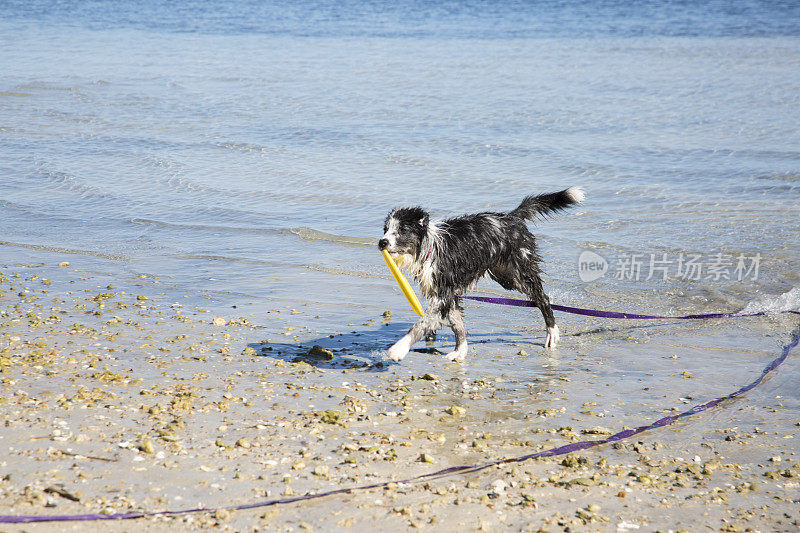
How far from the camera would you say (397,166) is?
1477 cm

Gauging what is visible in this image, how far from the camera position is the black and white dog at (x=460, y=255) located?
6.21 metres

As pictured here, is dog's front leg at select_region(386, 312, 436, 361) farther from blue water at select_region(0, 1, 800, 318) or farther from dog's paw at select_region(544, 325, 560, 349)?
blue water at select_region(0, 1, 800, 318)

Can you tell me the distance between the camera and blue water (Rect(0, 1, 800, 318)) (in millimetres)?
9617

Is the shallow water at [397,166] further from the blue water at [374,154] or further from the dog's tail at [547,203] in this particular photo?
the dog's tail at [547,203]

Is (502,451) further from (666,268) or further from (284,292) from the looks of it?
(666,268)

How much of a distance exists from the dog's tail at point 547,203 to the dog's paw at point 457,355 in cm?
135

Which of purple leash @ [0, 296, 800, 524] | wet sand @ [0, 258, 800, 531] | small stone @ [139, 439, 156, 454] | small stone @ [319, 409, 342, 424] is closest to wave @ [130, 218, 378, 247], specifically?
wet sand @ [0, 258, 800, 531]

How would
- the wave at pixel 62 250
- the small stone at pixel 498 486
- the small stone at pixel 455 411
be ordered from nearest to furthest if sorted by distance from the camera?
the small stone at pixel 498 486
the small stone at pixel 455 411
the wave at pixel 62 250

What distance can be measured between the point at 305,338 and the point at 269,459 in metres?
2.48

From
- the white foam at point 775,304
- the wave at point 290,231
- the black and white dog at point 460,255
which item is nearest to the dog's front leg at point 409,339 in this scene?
the black and white dog at point 460,255

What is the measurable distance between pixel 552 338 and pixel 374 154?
918 centimetres

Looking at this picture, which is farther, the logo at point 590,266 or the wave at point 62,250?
the wave at point 62,250

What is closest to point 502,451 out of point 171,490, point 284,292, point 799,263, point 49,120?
point 171,490

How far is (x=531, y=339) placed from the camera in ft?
24.2
